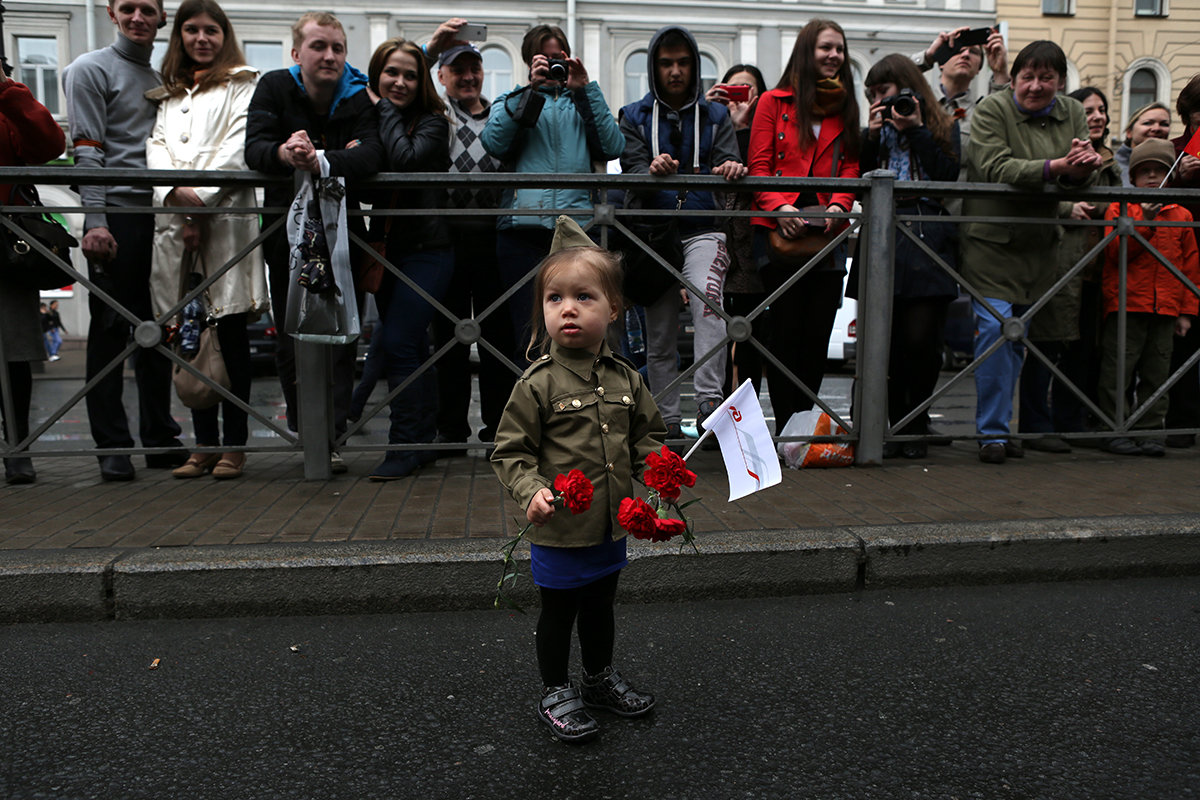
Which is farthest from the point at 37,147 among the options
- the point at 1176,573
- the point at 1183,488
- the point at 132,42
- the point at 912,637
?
the point at 1183,488

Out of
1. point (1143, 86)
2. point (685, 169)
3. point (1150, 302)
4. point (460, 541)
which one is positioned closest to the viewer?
point (460, 541)

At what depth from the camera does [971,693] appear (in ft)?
8.68

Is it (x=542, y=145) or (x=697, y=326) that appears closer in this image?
(x=542, y=145)

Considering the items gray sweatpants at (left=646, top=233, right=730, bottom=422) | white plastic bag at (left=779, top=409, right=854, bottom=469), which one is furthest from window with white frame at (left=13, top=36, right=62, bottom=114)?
white plastic bag at (left=779, top=409, right=854, bottom=469)

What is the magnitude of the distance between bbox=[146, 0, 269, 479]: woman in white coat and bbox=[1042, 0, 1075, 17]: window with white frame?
27155mm

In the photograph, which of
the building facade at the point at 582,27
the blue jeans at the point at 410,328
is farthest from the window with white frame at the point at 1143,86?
the blue jeans at the point at 410,328

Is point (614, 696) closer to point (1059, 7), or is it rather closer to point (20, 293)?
point (20, 293)

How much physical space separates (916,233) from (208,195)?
3.58 metres

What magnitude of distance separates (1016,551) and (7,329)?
4.59 m

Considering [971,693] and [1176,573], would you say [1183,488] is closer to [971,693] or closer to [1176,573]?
[1176,573]

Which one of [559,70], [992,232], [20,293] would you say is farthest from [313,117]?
[992,232]

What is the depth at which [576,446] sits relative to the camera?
240 cm

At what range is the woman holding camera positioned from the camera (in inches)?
201

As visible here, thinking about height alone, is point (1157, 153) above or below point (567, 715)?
above
